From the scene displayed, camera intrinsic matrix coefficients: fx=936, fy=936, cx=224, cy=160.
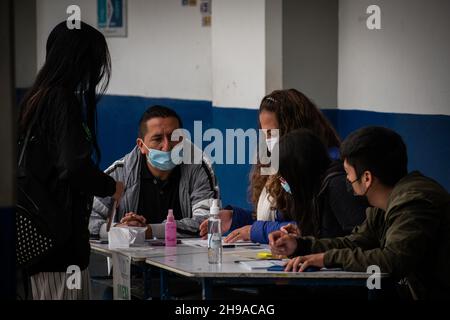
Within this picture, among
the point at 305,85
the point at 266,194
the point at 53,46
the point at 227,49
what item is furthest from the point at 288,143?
the point at 227,49

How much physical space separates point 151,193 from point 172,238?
1.66 ft

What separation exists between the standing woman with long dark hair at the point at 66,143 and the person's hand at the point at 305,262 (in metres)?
0.83

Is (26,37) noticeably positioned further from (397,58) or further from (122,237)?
(122,237)

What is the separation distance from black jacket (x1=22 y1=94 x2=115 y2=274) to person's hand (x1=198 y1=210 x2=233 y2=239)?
4.41 feet

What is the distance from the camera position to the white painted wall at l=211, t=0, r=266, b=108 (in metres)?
6.83

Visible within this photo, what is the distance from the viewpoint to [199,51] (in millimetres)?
8375

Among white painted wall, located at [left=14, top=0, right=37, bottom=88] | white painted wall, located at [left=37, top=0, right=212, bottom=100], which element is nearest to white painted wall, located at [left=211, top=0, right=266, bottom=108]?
white painted wall, located at [left=37, top=0, right=212, bottom=100]

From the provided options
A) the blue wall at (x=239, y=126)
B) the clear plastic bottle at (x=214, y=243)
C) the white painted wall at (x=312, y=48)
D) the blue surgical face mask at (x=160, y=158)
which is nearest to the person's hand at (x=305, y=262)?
the clear plastic bottle at (x=214, y=243)

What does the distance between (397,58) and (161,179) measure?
1812 mm

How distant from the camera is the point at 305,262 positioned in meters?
3.89

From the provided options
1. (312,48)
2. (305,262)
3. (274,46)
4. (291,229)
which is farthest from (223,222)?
(312,48)

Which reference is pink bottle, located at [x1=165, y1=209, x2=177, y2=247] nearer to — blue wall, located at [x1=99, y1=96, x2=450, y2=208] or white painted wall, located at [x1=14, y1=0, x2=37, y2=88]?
blue wall, located at [x1=99, y1=96, x2=450, y2=208]

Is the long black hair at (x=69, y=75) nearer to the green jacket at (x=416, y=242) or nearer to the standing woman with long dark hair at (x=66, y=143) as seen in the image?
the standing woman with long dark hair at (x=66, y=143)

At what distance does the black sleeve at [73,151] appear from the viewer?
3755mm
